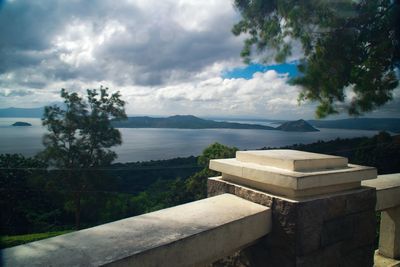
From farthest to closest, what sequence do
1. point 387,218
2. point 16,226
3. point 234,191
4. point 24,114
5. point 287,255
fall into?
1. point 24,114
2. point 16,226
3. point 387,218
4. point 234,191
5. point 287,255

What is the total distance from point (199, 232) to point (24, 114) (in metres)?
110

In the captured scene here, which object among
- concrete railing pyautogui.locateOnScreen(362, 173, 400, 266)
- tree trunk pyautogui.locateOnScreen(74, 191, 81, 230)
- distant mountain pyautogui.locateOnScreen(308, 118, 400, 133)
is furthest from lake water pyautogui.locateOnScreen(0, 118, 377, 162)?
concrete railing pyautogui.locateOnScreen(362, 173, 400, 266)

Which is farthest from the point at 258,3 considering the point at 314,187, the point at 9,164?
the point at 9,164

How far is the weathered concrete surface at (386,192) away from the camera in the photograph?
2066 millimetres

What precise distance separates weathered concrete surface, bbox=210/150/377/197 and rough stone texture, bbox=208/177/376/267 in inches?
1.9

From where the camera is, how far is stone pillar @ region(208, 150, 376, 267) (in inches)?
54.5

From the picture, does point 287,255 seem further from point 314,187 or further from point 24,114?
point 24,114

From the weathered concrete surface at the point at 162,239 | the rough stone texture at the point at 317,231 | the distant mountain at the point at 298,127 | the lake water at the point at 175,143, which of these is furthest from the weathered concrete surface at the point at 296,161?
the distant mountain at the point at 298,127

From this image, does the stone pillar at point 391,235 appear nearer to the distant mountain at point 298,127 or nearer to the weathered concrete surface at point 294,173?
the weathered concrete surface at point 294,173

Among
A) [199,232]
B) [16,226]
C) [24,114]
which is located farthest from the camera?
[24,114]

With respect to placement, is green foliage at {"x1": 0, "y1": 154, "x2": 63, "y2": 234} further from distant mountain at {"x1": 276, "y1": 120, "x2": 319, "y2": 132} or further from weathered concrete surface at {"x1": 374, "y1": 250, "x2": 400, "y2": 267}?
distant mountain at {"x1": 276, "y1": 120, "x2": 319, "y2": 132}

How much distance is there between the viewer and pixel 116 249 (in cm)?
99

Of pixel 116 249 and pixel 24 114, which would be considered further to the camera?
pixel 24 114

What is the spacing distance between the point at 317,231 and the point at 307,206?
0.17 meters
